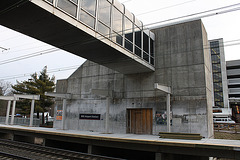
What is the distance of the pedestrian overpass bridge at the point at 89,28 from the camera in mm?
8641

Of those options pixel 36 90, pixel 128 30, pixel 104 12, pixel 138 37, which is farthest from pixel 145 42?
pixel 36 90

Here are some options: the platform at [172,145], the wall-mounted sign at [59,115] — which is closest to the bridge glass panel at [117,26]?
the platform at [172,145]

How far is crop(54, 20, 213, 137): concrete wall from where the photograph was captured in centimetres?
1501

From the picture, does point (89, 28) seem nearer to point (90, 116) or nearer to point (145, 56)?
point (145, 56)

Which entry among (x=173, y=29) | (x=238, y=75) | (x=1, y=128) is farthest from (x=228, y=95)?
(x=1, y=128)

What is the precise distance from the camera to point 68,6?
31.4ft

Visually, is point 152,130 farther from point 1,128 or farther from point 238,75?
point 238,75

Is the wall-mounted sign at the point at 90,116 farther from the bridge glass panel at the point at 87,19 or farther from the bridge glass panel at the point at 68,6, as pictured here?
the bridge glass panel at the point at 68,6

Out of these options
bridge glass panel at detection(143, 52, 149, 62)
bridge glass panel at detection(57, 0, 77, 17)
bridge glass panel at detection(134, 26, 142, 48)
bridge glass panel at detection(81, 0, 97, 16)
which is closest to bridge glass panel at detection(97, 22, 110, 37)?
bridge glass panel at detection(81, 0, 97, 16)

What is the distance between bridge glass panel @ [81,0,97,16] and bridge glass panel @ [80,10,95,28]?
11.6 inches

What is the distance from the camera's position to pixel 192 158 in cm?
1212

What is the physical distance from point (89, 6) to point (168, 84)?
9.21m

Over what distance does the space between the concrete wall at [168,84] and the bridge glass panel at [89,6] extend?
26.9 ft

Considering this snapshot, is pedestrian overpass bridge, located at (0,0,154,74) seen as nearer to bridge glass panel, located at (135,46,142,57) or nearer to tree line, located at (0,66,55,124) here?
bridge glass panel, located at (135,46,142,57)
